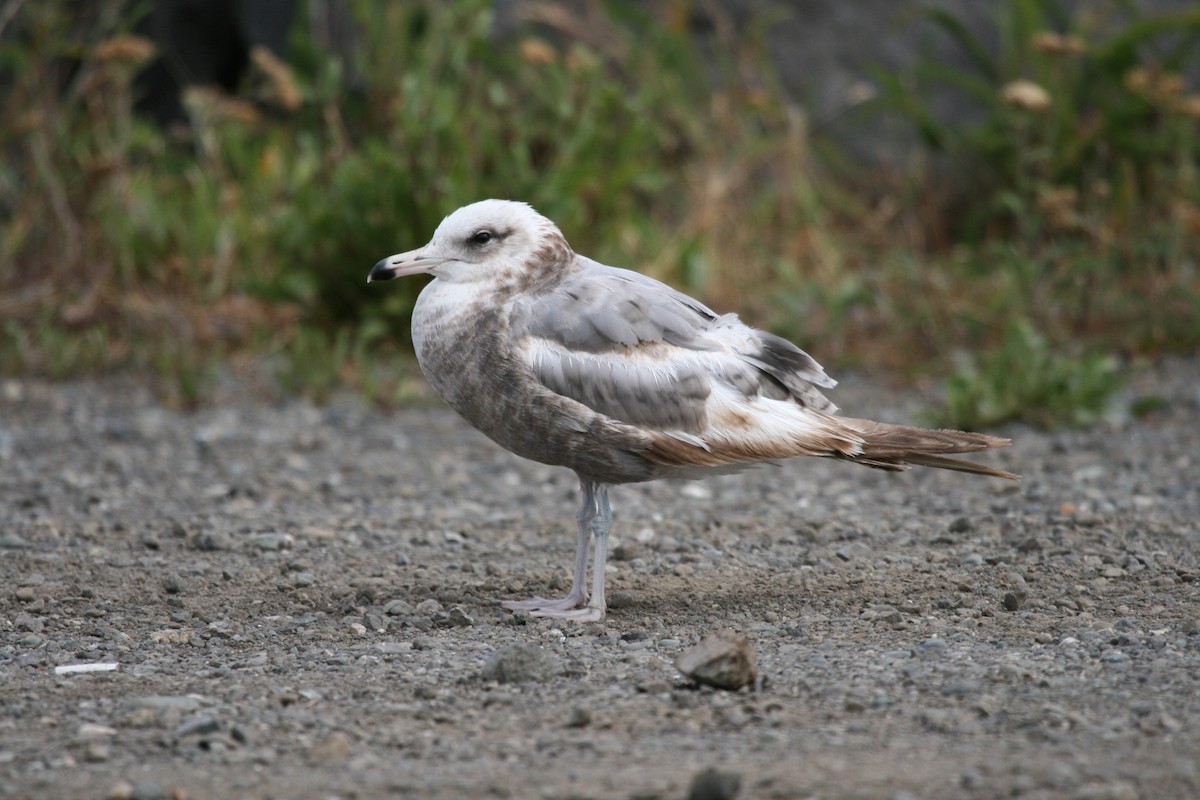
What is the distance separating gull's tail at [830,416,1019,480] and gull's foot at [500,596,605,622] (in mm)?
823

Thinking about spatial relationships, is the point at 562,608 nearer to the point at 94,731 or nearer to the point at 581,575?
the point at 581,575

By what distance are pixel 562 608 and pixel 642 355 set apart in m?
0.75

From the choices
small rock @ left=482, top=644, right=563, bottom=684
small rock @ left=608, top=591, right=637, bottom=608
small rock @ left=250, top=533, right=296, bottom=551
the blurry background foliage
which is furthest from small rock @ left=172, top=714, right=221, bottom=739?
the blurry background foliage

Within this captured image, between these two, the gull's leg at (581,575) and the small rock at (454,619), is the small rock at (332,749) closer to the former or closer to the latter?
the small rock at (454,619)

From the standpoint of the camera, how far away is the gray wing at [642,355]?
12.6 ft

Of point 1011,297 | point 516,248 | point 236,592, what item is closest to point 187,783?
point 236,592

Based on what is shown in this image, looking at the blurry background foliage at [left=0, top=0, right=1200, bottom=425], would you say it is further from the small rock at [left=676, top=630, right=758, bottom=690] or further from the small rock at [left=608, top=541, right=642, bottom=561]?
the small rock at [left=676, top=630, right=758, bottom=690]

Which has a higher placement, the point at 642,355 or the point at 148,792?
the point at 642,355

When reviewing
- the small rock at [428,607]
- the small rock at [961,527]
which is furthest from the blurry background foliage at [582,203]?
the small rock at [428,607]

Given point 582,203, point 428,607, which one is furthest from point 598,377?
point 582,203

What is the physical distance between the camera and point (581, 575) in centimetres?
407

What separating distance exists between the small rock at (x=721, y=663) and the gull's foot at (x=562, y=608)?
28.3 inches

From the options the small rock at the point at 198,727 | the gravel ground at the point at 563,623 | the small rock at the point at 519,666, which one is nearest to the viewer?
the gravel ground at the point at 563,623

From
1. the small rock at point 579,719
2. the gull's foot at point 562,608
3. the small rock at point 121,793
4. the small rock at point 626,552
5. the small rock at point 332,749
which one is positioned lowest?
the small rock at point 121,793
